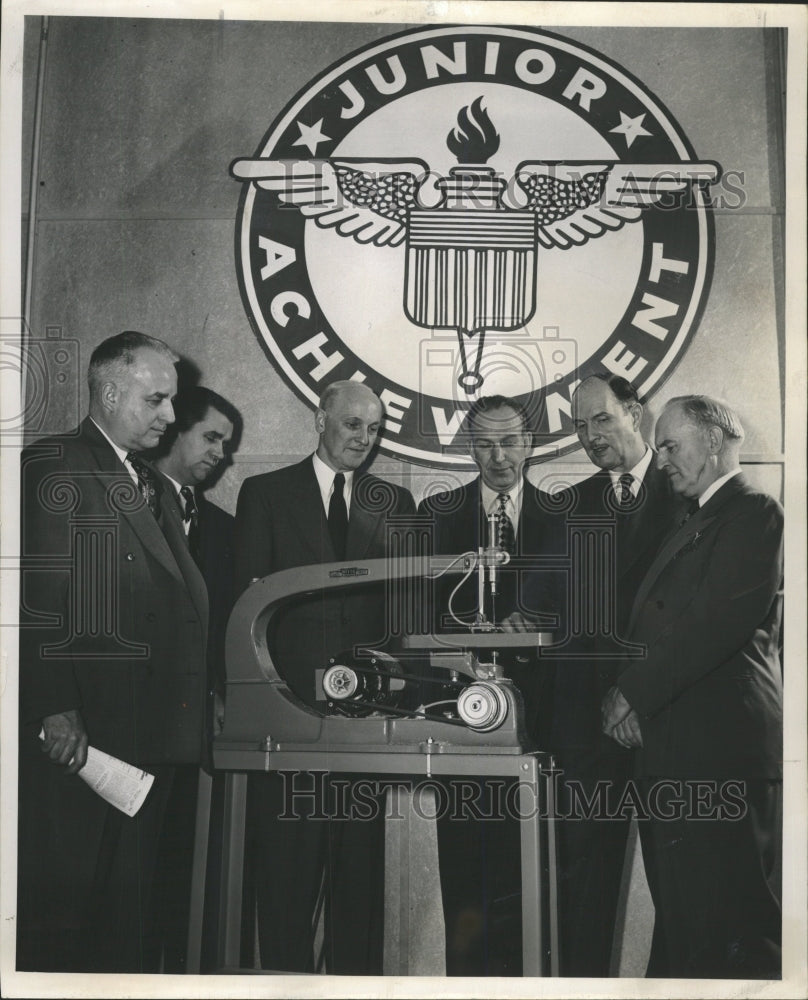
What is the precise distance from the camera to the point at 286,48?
3.02m

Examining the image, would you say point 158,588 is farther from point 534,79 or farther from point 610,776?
point 534,79

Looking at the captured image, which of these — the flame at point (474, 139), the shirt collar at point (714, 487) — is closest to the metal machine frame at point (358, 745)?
the shirt collar at point (714, 487)

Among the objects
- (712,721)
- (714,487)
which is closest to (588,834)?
(712,721)

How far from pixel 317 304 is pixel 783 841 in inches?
75.2

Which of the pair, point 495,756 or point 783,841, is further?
point 783,841

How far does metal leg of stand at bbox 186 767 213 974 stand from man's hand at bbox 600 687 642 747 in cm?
108

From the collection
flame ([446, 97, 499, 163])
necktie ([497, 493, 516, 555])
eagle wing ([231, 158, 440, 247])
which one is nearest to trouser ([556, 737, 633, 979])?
necktie ([497, 493, 516, 555])

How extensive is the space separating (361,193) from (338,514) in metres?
0.88

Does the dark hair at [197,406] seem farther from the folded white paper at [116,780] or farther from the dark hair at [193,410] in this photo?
the folded white paper at [116,780]

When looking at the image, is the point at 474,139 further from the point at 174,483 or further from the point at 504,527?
the point at 174,483

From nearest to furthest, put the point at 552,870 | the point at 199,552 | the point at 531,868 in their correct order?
the point at 531,868
the point at 552,870
the point at 199,552

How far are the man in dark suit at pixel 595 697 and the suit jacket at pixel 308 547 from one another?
49 centimetres

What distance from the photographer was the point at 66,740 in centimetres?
298

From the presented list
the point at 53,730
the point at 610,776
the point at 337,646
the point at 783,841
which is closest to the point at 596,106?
the point at 337,646
